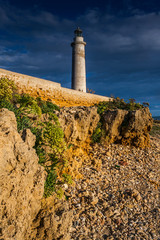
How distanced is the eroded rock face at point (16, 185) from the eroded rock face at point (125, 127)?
8.90m

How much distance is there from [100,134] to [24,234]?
878cm

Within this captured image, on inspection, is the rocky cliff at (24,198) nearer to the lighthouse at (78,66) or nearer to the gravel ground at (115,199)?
the gravel ground at (115,199)

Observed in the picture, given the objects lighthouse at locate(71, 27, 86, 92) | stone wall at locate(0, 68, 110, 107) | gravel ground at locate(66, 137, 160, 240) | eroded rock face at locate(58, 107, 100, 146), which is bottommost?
gravel ground at locate(66, 137, 160, 240)

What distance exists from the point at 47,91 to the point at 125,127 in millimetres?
7712

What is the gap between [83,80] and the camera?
28.2 meters

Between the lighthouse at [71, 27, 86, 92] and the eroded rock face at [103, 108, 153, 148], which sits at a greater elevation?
the lighthouse at [71, 27, 86, 92]

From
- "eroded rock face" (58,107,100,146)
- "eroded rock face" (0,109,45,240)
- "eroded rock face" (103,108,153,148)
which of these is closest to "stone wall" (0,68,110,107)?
"eroded rock face" (58,107,100,146)

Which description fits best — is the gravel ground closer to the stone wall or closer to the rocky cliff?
the rocky cliff

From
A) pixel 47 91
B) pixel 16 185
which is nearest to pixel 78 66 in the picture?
pixel 47 91

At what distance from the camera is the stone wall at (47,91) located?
13.3 m

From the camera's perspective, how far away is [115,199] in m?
6.83

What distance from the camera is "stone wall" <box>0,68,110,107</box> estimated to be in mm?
13273

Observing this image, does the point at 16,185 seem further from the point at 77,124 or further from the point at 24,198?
the point at 77,124

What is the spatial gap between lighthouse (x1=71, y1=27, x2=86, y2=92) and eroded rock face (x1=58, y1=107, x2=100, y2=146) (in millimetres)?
18002
